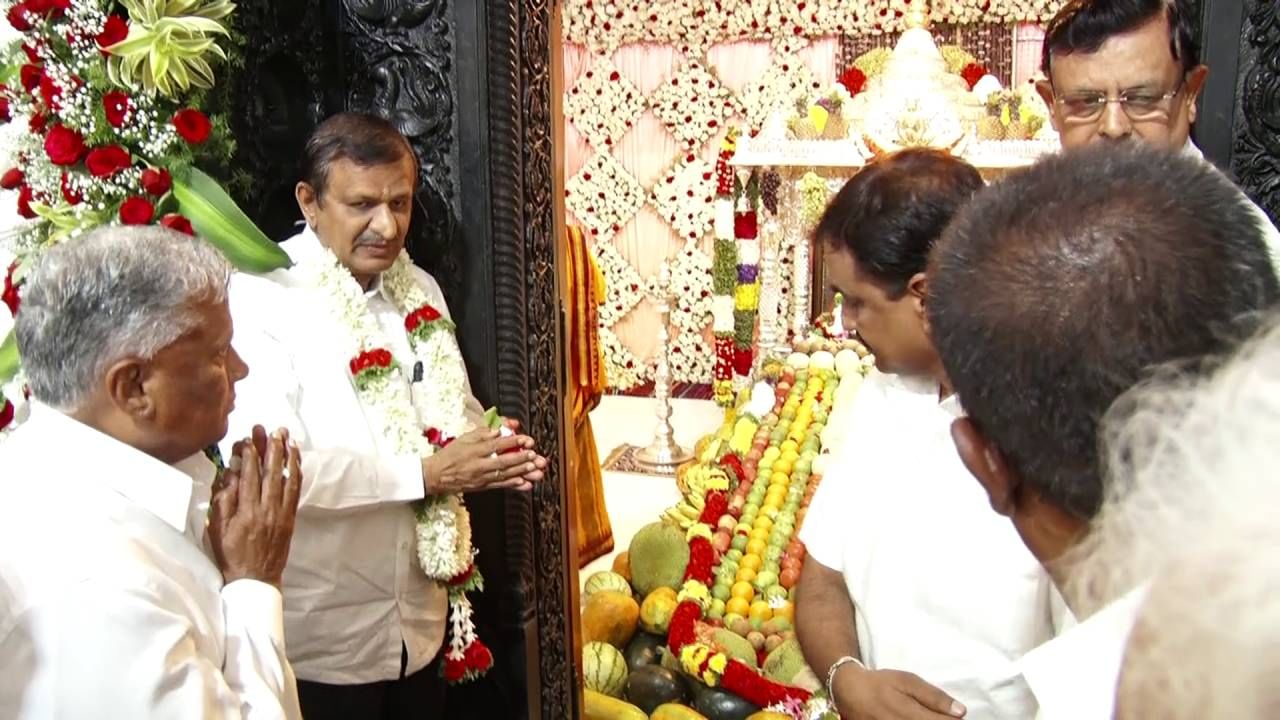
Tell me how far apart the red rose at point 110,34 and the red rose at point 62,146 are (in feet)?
0.57

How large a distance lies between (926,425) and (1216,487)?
3.34 ft

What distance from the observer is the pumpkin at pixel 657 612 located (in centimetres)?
375

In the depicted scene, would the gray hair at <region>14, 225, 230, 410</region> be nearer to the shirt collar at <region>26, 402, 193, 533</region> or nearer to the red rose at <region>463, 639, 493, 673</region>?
the shirt collar at <region>26, 402, 193, 533</region>

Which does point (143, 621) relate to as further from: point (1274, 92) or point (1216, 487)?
point (1274, 92)

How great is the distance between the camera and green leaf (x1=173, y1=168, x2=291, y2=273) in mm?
2227

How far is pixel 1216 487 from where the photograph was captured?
62 centimetres

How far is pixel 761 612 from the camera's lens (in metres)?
3.70

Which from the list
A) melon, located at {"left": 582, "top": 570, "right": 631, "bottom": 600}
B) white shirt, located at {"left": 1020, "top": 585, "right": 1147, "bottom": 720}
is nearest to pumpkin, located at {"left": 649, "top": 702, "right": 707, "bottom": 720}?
melon, located at {"left": 582, "top": 570, "right": 631, "bottom": 600}

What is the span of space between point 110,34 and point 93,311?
0.93 meters

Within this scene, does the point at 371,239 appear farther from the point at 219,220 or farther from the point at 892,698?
the point at 892,698

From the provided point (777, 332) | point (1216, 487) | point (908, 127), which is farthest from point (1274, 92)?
point (777, 332)

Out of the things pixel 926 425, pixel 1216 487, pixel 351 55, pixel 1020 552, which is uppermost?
pixel 351 55

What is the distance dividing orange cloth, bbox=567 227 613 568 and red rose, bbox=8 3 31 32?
8.84ft

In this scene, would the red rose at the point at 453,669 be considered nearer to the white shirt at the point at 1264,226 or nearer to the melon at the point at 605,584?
the melon at the point at 605,584
